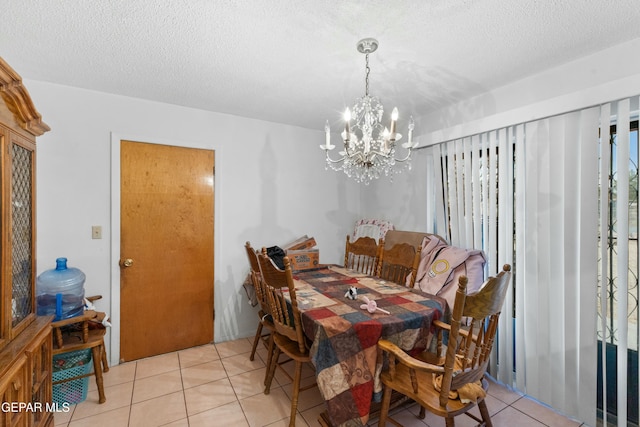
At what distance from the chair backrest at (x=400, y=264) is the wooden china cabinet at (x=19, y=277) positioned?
239cm

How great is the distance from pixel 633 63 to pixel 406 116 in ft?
5.58

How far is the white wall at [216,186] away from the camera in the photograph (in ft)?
7.60

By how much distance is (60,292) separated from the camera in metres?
2.09

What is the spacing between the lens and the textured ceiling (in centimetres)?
146

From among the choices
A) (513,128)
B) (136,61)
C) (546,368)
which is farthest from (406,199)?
(136,61)

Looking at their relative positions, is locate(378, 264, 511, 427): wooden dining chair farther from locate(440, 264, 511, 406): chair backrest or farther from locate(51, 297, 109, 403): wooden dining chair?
locate(51, 297, 109, 403): wooden dining chair

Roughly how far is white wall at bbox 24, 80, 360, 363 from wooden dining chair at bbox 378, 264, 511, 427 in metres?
2.00

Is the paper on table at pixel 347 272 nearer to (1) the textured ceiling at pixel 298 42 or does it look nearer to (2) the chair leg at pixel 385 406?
(2) the chair leg at pixel 385 406

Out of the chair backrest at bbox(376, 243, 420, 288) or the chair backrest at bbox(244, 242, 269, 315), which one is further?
the chair backrest at bbox(376, 243, 420, 288)

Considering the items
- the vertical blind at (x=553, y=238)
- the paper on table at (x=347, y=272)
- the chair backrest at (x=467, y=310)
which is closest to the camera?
the chair backrest at (x=467, y=310)

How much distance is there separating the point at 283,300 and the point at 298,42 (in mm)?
1614

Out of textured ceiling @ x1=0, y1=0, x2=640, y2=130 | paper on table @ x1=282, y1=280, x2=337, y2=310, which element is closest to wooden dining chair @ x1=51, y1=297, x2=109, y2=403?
paper on table @ x1=282, y1=280, x2=337, y2=310

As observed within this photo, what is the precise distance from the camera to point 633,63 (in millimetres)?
1694

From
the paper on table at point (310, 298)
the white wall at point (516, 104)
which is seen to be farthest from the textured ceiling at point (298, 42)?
the paper on table at point (310, 298)
